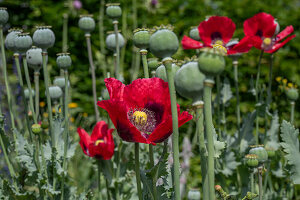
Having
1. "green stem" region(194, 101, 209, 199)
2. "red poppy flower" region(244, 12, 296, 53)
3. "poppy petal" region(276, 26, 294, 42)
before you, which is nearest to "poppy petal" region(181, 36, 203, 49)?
"red poppy flower" region(244, 12, 296, 53)

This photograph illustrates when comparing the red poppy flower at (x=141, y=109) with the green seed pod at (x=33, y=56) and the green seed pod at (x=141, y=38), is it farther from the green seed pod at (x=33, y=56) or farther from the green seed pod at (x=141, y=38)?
the green seed pod at (x=33, y=56)

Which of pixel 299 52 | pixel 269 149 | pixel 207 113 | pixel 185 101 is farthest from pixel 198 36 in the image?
pixel 299 52

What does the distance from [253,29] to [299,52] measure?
5.98 feet

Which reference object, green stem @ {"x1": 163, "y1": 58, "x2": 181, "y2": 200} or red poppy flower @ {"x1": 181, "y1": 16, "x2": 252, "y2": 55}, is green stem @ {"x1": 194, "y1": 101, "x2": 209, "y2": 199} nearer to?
green stem @ {"x1": 163, "y1": 58, "x2": 181, "y2": 200}

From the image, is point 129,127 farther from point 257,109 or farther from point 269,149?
point 257,109

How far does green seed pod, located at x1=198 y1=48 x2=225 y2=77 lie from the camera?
57cm

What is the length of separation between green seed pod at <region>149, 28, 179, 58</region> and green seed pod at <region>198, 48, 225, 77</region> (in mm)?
88

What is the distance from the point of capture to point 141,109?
88 cm

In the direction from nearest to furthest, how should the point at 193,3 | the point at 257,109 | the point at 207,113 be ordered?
1. the point at 207,113
2. the point at 257,109
3. the point at 193,3

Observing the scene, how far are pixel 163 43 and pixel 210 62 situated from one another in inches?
4.3

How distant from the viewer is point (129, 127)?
774 mm

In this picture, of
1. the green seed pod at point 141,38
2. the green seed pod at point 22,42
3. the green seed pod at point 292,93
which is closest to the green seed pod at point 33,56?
the green seed pod at point 22,42

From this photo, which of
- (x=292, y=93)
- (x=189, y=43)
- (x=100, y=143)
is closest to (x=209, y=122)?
(x=100, y=143)

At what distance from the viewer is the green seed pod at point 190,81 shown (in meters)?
0.60
